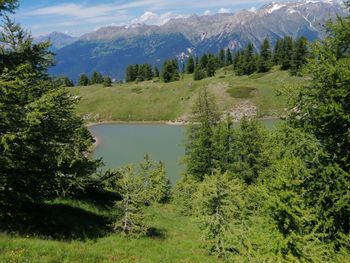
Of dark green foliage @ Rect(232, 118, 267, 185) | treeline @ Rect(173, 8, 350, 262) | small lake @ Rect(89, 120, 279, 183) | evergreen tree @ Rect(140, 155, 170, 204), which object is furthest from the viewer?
small lake @ Rect(89, 120, 279, 183)

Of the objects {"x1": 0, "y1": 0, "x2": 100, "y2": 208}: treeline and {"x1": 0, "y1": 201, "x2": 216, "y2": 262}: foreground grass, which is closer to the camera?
{"x1": 0, "y1": 201, "x2": 216, "y2": 262}: foreground grass

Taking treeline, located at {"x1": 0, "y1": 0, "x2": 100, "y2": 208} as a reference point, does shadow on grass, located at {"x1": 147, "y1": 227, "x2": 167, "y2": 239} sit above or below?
below

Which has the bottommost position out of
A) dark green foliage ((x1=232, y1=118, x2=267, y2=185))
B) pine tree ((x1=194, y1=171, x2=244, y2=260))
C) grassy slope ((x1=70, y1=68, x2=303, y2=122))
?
grassy slope ((x1=70, y1=68, x2=303, y2=122))

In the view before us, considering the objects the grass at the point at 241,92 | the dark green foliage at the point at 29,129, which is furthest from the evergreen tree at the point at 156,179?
the grass at the point at 241,92

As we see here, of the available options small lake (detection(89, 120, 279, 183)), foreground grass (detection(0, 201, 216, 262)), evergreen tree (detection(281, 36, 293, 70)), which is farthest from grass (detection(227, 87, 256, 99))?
foreground grass (detection(0, 201, 216, 262))

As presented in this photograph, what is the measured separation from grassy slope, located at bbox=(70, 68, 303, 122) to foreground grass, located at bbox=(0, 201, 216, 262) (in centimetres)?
9498

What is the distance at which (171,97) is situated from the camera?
134 meters

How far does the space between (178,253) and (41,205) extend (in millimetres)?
8486

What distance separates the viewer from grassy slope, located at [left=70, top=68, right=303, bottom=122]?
396 feet

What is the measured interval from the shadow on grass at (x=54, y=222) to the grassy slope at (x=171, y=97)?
9736 centimetres

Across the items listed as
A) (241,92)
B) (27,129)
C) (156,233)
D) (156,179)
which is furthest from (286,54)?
(27,129)

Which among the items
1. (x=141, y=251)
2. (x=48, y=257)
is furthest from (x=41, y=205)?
(x=48, y=257)

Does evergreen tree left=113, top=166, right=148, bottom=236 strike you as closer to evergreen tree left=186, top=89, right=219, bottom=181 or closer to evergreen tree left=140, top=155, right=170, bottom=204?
evergreen tree left=140, top=155, right=170, bottom=204

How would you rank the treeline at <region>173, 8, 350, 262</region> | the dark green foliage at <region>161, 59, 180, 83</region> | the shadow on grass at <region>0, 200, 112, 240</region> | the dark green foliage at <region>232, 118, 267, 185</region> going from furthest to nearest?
the dark green foliage at <region>161, 59, 180, 83</region>, the dark green foliage at <region>232, 118, 267, 185</region>, the shadow on grass at <region>0, 200, 112, 240</region>, the treeline at <region>173, 8, 350, 262</region>
